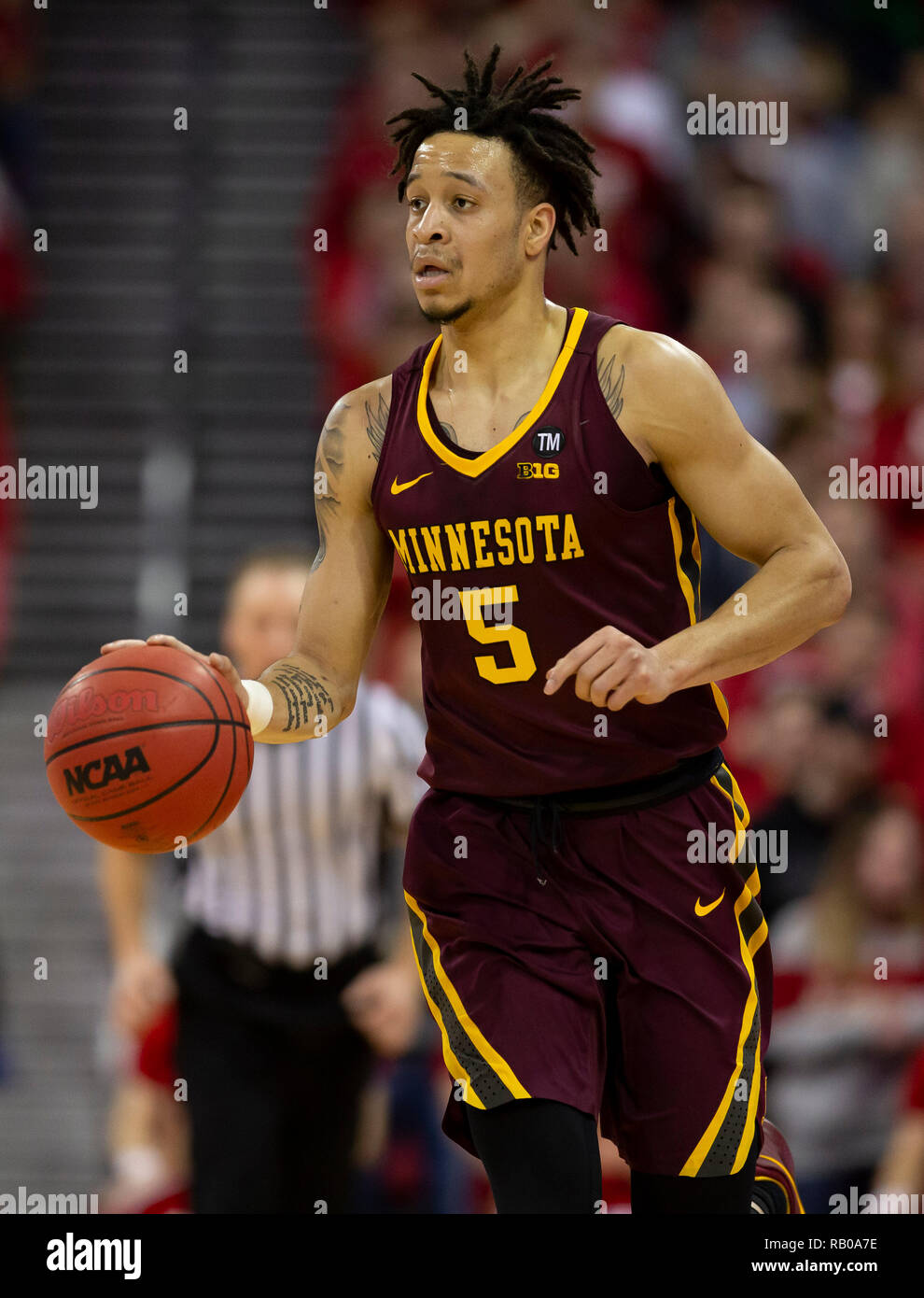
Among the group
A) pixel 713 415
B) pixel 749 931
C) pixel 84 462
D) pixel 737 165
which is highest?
pixel 737 165

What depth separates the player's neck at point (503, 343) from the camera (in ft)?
10.8

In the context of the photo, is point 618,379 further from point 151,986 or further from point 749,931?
point 151,986

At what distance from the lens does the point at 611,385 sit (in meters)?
3.16

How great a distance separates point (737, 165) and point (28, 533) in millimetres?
3578

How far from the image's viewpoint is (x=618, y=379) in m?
3.16

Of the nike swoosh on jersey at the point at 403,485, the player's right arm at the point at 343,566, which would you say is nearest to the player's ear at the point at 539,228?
the player's right arm at the point at 343,566

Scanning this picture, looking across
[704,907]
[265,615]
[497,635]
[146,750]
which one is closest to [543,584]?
[497,635]

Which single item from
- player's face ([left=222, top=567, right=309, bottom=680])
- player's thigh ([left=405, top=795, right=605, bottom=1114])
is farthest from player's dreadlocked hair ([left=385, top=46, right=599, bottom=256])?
player's face ([left=222, top=567, right=309, bottom=680])

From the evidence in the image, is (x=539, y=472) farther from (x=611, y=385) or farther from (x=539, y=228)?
(x=539, y=228)

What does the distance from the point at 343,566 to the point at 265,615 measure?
1.68 metres

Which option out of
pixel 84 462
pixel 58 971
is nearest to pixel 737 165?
pixel 84 462

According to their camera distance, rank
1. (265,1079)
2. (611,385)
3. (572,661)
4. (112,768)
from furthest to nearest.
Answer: (265,1079) → (611,385) → (112,768) → (572,661)

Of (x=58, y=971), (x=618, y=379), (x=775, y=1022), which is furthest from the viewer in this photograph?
(x=58, y=971)

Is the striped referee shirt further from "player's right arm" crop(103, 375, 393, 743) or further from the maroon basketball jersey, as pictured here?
the maroon basketball jersey
